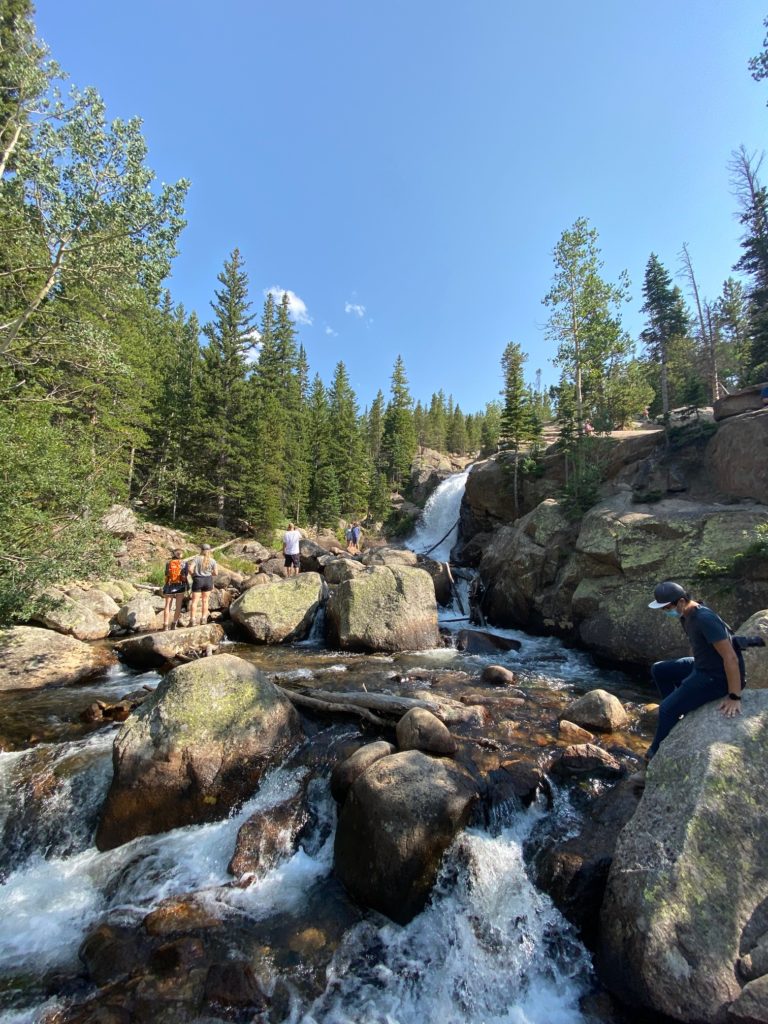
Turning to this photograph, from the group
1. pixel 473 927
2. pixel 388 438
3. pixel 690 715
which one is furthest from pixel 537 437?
pixel 388 438

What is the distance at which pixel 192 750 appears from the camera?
5.99 m

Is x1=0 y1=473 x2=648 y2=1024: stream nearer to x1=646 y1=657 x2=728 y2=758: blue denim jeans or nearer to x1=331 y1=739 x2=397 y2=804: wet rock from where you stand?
x1=331 y1=739 x2=397 y2=804: wet rock

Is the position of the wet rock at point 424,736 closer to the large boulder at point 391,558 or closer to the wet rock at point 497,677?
the wet rock at point 497,677

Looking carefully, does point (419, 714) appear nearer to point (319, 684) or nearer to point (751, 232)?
point (319, 684)

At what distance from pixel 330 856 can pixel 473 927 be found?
176 cm

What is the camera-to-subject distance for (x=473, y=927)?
4504 millimetres

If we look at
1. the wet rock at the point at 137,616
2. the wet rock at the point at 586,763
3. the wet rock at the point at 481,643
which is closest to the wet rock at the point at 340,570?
the wet rock at the point at 481,643

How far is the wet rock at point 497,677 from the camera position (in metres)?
10.5

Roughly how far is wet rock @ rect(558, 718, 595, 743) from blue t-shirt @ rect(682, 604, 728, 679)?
3065 millimetres

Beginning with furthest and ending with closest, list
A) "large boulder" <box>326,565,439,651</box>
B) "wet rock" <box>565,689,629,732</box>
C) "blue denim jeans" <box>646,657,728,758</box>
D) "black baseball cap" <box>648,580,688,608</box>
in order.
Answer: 1. "large boulder" <box>326,565,439,651</box>
2. "wet rock" <box>565,689,629,732</box>
3. "black baseball cap" <box>648,580,688,608</box>
4. "blue denim jeans" <box>646,657,728,758</box>

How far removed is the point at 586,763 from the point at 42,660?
38.8ft

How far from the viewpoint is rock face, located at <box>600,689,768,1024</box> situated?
A: 3443mm

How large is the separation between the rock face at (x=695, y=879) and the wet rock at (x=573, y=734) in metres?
2.97

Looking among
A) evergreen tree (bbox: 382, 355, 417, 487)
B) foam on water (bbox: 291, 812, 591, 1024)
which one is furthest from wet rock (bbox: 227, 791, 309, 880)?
evergreen tree (bbox: 382, 355, 417, 487)
